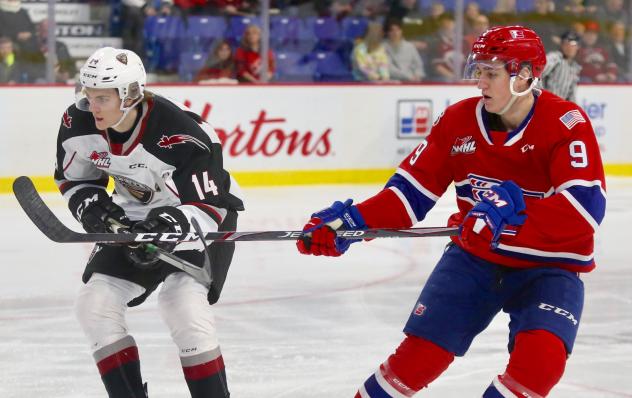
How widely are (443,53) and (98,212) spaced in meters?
6.60

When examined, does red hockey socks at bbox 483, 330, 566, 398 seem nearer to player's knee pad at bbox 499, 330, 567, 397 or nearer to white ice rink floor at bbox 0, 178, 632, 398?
player's knee pad at bbox 499, 330, 567, 397

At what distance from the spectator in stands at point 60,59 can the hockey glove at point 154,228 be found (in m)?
5.31

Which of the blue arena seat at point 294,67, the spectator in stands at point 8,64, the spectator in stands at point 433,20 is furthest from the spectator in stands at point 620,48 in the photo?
the spectator in stands at point 8,64

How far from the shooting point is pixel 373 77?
926cm

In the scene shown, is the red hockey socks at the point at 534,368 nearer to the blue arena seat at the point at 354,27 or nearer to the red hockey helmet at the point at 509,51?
the red hockey helmet at the point at 509,51

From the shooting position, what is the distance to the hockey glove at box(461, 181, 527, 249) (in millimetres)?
2691

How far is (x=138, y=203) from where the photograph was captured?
3.36 meters

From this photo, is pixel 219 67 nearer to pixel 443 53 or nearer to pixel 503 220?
pixel 443 53

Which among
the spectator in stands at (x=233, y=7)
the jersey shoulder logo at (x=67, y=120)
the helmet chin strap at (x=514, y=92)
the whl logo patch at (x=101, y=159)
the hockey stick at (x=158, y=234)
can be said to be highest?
the helmet chin strap at (x=514, y=92)

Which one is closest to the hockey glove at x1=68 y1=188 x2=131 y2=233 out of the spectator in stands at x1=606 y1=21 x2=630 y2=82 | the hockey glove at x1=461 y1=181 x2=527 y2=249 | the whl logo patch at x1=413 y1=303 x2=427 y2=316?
the whl logo patch at x1=413 y1=303 x2=427 y2=316

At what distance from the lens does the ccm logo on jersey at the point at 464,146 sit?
293cm

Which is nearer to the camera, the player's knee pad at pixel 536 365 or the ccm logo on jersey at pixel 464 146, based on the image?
the player's knee pad at pixel 536 365

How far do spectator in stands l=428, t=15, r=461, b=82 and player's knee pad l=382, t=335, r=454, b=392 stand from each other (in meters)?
6.80

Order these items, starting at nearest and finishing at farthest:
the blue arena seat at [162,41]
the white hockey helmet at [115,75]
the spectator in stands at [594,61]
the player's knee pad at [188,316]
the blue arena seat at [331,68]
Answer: the player's knee pad at [188,316] → the white hockey helmet at [115,75] → the blue arena seat at [162,41] → the blue arena seat at [331,68] → the spectator in stands at [594,61]
